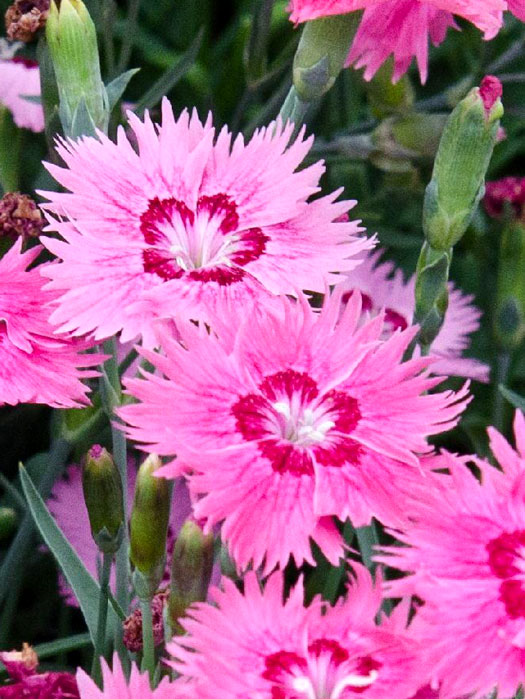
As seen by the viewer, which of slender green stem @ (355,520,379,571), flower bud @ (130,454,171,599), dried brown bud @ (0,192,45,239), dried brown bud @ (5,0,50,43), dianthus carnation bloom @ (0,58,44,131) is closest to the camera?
flower bud @ (130,454,171,599)

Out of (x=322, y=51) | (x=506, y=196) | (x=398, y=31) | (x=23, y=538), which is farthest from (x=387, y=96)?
(x=23, y=538)

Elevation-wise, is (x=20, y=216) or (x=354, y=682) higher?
(x=20, y=216)

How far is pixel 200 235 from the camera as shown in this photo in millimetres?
700

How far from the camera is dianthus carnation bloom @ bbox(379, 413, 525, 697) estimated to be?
0.48 metres

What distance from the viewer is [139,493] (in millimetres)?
591

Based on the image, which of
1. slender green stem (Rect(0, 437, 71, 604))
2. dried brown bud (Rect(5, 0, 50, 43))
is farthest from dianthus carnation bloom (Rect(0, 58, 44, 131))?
slender green stem (Rect(0, 437, 71, 604))

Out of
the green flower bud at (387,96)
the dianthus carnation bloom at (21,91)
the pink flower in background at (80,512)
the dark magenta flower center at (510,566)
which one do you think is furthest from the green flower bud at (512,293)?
the dark magenta flower center at (510,566)

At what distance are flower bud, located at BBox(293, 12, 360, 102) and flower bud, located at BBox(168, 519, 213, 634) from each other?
12.0 inches

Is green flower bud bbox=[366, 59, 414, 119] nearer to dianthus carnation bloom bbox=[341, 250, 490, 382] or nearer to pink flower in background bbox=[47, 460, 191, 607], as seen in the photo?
dianthus carnation bloom bbox=[341, 250, 490, 382]

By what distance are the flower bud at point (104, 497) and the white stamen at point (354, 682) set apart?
0.57 ft

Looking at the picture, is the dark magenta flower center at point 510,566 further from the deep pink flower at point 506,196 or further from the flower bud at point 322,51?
the deep pink flower at point 506,196

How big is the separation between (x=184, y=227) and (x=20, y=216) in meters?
0.16

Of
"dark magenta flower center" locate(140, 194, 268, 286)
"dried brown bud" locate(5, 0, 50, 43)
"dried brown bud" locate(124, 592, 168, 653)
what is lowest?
"dried brown bud" locate(124, 592, 168, 653)

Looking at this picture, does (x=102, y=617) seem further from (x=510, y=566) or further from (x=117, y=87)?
(x=117, y=87)
